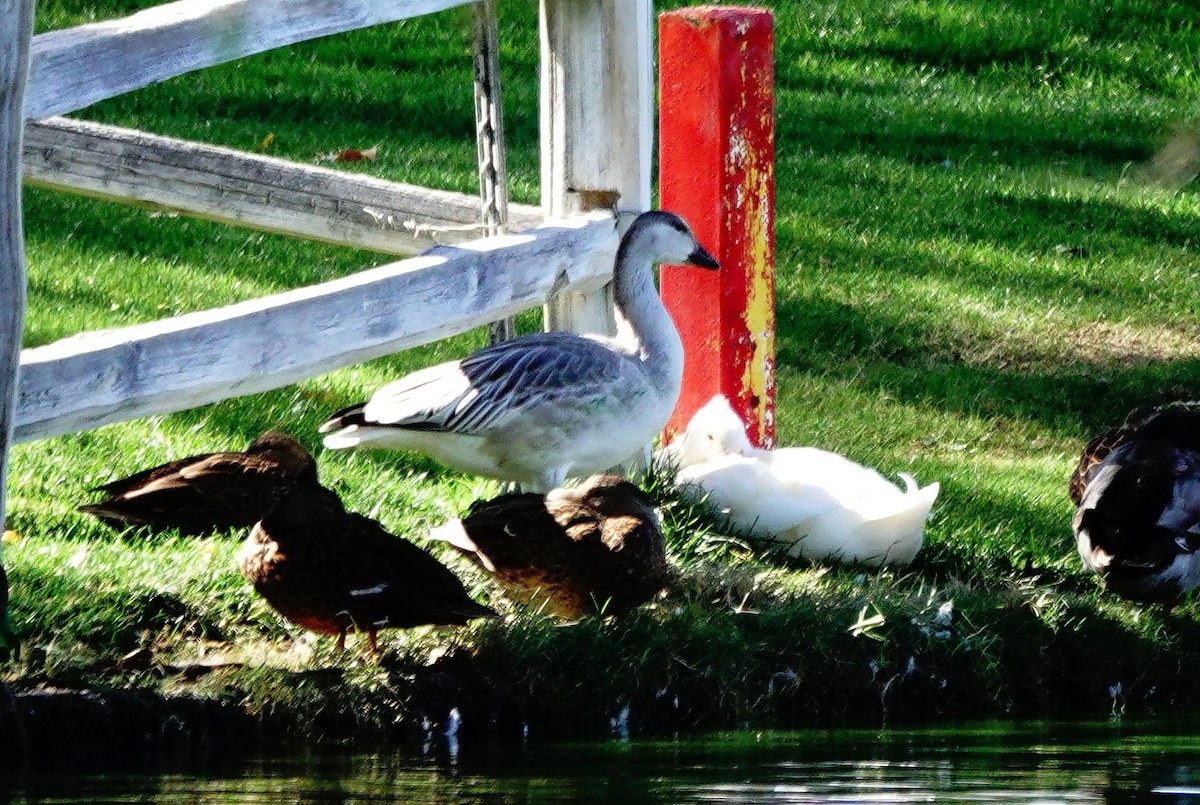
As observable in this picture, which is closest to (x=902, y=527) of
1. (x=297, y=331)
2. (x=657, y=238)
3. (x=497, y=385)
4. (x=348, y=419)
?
(x=657, y=238)

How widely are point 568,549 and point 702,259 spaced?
139cm

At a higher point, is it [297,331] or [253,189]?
[253,189]

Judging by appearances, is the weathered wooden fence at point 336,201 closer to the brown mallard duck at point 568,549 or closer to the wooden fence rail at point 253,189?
the wooden fence rail at point 253,189

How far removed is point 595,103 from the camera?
652cm

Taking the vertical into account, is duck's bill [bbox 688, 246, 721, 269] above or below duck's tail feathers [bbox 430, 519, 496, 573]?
above

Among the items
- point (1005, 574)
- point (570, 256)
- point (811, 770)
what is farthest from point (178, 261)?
point (811, 770)

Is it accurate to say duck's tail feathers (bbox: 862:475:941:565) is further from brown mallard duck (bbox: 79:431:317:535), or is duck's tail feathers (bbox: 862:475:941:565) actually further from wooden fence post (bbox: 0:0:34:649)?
wooden fence post (bbox: 0:0:34:649)

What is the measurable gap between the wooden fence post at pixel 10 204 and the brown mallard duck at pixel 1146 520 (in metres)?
3.29

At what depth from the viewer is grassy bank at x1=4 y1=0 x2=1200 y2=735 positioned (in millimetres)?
5305

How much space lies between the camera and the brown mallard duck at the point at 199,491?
6.00 meters

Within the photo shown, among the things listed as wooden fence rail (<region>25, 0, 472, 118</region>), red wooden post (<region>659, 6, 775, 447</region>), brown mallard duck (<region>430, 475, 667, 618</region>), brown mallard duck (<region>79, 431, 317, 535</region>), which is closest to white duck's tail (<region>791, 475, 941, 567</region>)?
red wooden post (<region>659, 6, 775, 447</region>)

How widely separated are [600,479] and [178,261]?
4376 millimetres

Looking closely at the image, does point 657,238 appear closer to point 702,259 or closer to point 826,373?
point 702,259

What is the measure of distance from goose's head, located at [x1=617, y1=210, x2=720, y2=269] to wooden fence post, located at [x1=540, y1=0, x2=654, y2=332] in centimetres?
27
